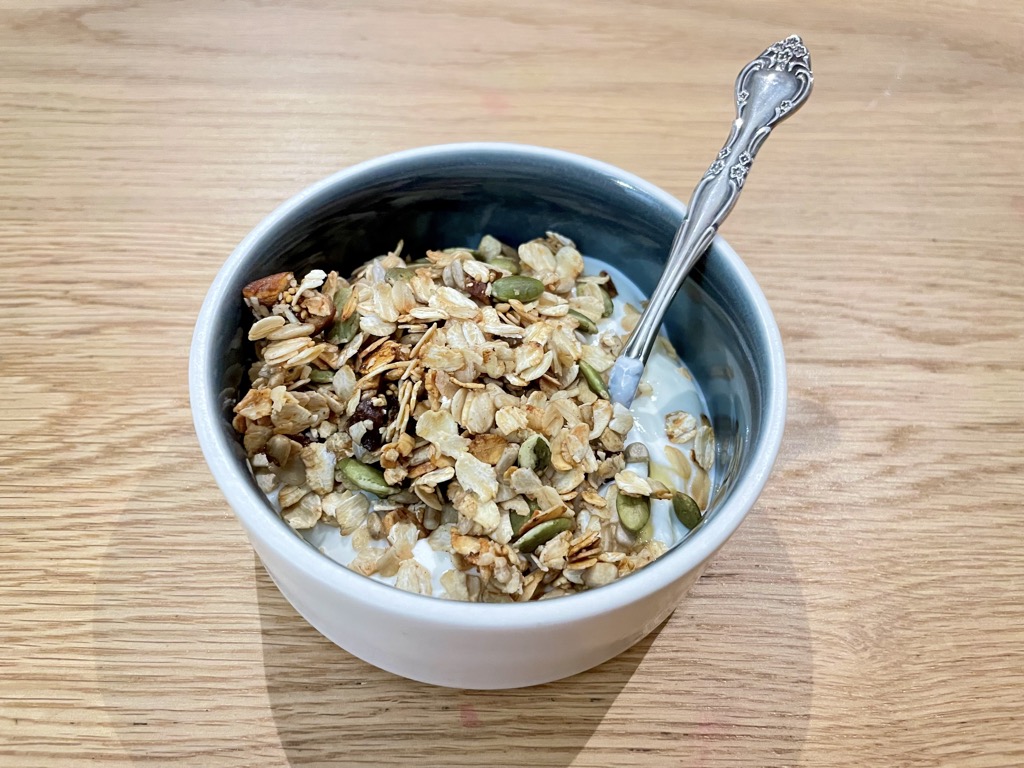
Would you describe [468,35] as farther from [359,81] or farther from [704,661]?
[704,661]

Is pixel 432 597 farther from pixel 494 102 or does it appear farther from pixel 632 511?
pixel 494 102

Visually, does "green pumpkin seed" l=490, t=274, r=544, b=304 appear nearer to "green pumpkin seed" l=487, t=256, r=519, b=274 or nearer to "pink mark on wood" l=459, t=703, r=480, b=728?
"green pumpkin seed" l=487, t=256, r=519, b=274

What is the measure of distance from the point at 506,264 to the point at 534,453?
20 cm

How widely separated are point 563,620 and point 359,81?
0.80m

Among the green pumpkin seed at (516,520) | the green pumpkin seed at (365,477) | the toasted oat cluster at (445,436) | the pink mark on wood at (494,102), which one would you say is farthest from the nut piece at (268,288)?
the pink mark on wood at (494,102)

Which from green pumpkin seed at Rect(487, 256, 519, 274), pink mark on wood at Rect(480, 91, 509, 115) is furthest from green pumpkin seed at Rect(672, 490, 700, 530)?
pink mark on wood at Rect(480, 91, 509, 115)

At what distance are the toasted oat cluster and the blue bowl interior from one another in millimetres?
30

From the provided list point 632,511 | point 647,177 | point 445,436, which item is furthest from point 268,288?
point 647,177

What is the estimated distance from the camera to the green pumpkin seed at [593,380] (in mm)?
611

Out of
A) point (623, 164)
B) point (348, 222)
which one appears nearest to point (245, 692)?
point (348, 222)

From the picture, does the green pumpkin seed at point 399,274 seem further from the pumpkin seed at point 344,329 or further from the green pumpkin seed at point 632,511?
the green pumpkin seed at point 632,511

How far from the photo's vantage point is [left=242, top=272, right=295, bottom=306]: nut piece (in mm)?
571

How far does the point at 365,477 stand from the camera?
559 mm

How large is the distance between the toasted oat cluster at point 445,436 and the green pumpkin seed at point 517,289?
15 mm
